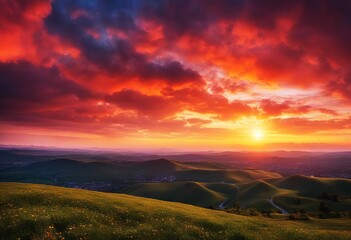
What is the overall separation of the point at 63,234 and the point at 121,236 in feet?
17.6

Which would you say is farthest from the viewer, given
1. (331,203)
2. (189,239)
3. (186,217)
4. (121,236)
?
(331,203)

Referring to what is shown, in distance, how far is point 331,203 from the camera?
14050 cm

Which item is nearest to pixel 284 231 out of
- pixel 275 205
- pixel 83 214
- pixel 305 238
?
pixel 305 238

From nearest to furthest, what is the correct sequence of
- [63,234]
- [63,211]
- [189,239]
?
[63,234] → [189,239] → [63,211]

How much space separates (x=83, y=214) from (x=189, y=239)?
482 inches

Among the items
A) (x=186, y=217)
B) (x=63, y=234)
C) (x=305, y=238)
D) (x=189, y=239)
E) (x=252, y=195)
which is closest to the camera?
(x=63, y=234)

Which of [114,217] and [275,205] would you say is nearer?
[114,217]

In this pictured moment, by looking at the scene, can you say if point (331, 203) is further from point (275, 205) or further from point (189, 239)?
point (189, 239)

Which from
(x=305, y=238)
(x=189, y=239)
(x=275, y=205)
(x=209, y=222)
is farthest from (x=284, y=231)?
(x=275, y=205)

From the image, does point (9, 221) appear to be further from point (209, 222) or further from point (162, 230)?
point (209, 222)

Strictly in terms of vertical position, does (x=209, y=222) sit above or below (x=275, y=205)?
above

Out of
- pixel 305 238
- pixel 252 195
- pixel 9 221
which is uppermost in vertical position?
pixel 9 221

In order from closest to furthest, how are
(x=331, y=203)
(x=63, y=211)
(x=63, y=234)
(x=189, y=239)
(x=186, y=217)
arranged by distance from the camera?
(x=63, y=234) < (x=189, y=239) < (x=63, y=211) < (x=186, y=217) < (x=331, y=203)

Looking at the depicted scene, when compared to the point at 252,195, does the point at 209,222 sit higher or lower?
higher
